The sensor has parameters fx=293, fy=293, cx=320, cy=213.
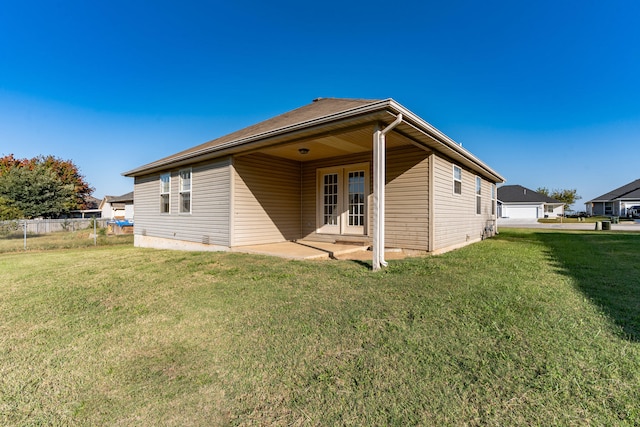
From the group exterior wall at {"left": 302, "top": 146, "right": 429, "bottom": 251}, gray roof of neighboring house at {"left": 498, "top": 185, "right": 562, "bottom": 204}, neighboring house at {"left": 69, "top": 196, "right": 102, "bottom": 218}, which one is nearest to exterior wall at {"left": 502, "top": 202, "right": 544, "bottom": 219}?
gray roof of neighboring house at {"left": 498, "top": 185, "right": 562, "bottom": 204}

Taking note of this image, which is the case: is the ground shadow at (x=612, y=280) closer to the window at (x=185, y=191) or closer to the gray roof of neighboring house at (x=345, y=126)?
the gray roof of neighboring house at (x=345, y=126)

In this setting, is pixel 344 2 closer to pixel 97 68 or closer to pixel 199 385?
pixel 97 68

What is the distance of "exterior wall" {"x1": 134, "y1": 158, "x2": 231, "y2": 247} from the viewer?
7.89 meters

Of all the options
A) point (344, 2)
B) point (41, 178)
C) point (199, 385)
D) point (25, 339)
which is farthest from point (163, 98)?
point (41, 178)

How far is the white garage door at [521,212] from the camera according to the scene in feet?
110

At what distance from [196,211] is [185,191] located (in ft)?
3.42

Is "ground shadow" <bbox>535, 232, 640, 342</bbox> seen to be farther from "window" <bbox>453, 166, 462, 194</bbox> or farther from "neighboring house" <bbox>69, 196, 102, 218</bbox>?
"neighboring house" <bbox>69, 196, 102, 218</bbox>

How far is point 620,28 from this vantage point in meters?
9.54

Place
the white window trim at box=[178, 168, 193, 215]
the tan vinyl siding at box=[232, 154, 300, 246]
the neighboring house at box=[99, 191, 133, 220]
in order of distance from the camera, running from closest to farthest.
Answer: the tan vinyl siding at box=[232, 154, 300, 246] < the white window trim at box=[178, 168, 193, 215] < the neighboring house at box=[99, 191, 133, 220]

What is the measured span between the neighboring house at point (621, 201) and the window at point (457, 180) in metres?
35.9

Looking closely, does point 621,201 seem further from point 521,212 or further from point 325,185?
point 325,185

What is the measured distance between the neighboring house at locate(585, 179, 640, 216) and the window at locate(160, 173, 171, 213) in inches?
1693

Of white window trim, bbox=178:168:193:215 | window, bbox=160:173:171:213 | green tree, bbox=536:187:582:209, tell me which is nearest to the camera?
white window trim, bbox=178:168:193:215

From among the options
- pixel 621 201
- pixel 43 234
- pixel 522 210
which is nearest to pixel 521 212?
pixel 522 210
